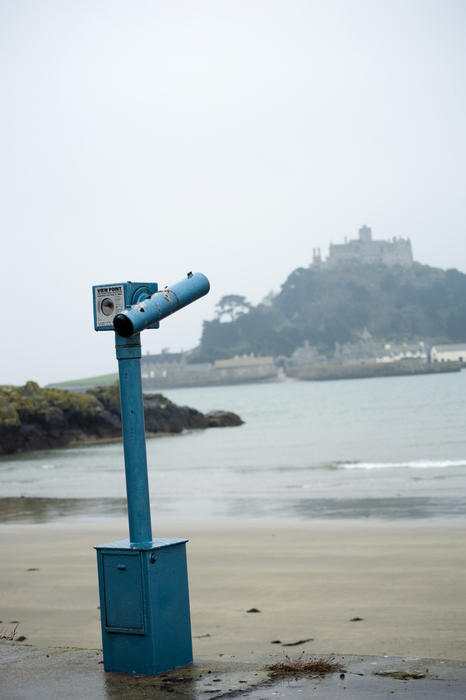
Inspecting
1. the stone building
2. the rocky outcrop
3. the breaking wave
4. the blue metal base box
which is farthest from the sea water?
the stone building

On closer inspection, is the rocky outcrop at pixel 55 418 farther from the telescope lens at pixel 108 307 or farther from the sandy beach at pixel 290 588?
the telescope lens at pixel 108 307

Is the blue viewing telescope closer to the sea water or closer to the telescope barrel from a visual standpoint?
the telescope barrel

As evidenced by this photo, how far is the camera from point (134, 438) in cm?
457

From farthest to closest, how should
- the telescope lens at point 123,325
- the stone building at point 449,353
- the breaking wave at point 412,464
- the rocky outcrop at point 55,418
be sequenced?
1. the stone building at point 449,353
2. the rocky outcrop at point 55,418
3. the breaking wave at point 412,464
4. the telescope lens at point 123,325

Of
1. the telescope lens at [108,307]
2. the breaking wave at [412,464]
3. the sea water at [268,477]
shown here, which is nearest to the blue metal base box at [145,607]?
the telescope lens at [108,307]

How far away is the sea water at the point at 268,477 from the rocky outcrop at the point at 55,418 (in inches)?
72.2

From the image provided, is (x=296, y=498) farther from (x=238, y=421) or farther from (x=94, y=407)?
(x=238, y=421)

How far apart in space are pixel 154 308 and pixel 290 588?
4068mm

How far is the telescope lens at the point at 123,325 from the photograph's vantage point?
4.49m

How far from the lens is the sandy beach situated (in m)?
6.16

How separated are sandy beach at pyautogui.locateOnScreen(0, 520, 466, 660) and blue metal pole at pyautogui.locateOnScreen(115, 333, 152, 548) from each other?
138 centimetres

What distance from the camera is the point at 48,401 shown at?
45.7m

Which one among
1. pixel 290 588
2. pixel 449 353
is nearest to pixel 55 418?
pixel 290 588

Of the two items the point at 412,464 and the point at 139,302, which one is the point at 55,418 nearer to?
the point at 412,464
